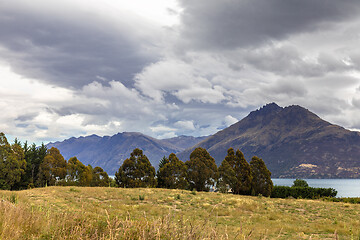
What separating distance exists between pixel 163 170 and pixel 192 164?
19.8 feet

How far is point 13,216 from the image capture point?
5.79 metres

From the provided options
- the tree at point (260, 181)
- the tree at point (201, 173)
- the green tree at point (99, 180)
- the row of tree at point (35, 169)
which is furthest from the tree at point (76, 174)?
the tree at point (260, 181)

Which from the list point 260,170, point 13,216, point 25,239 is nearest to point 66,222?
point 25,239

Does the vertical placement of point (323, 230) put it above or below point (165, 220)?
below

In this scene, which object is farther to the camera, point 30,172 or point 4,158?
point 30,172

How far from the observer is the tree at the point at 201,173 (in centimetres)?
5097

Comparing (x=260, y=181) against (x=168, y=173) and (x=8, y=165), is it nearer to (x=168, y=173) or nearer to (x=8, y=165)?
(x=168, y=173)

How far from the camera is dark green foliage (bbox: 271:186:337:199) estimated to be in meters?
47.5

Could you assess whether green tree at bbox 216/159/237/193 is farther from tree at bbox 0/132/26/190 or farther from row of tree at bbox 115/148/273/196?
tree at bbox 0/132/26/190

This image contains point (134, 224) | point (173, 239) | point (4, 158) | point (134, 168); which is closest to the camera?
point (173, 239)

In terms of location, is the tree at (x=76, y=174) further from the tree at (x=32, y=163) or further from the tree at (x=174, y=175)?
the tree at (x=174, y=175)

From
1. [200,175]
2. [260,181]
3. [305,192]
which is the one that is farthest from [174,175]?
[305,192]

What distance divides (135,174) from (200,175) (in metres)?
13.0

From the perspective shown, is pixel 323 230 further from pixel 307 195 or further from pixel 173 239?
pixel 307 195
